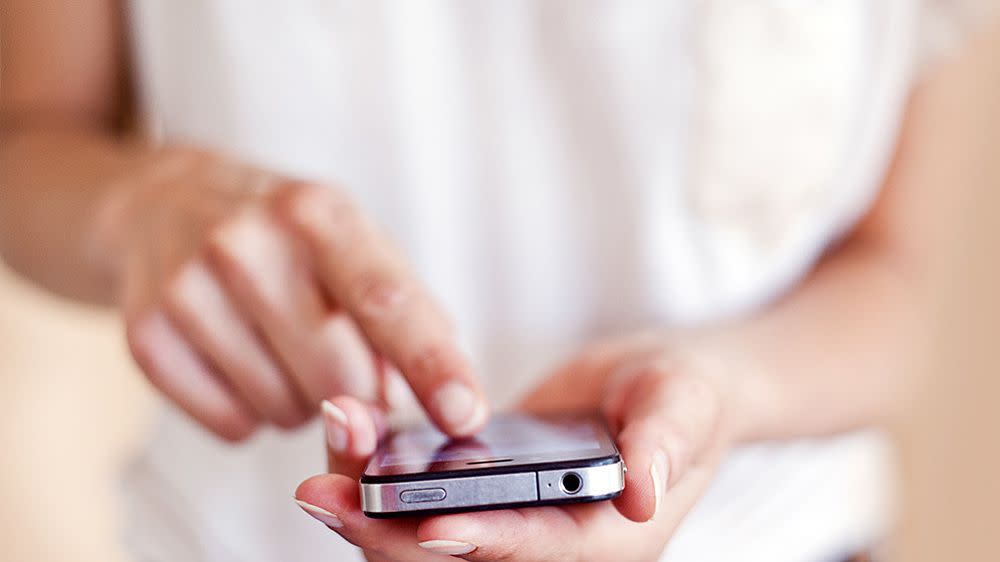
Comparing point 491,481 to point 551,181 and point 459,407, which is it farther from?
point 551,181

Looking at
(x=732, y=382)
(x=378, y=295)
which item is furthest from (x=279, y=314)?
(x=732, y=382)

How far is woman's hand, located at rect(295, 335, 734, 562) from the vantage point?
0.16 meters

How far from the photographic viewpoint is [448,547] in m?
0.16

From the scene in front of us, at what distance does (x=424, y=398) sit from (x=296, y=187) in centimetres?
7

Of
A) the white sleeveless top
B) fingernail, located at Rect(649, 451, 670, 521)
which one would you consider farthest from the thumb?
the white sleeveless top

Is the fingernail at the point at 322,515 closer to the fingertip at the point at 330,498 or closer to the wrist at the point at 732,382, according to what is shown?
the fingertip at the point at 330,498

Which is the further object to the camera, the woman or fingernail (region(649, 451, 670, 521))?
the woman

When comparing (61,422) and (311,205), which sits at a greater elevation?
(311,205)

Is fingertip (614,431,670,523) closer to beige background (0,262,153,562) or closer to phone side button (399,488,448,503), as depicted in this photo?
phone side button (399,488,448,503)

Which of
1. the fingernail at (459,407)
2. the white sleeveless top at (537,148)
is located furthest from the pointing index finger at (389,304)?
the white sleeveless top at (537,148)

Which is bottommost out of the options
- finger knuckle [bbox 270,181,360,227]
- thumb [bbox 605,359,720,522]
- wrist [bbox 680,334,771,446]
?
wrist [bbox 680,334,771,446]

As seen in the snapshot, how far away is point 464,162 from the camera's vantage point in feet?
1.19

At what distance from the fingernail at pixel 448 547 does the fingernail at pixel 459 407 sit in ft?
0.17

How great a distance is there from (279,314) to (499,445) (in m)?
0.07
